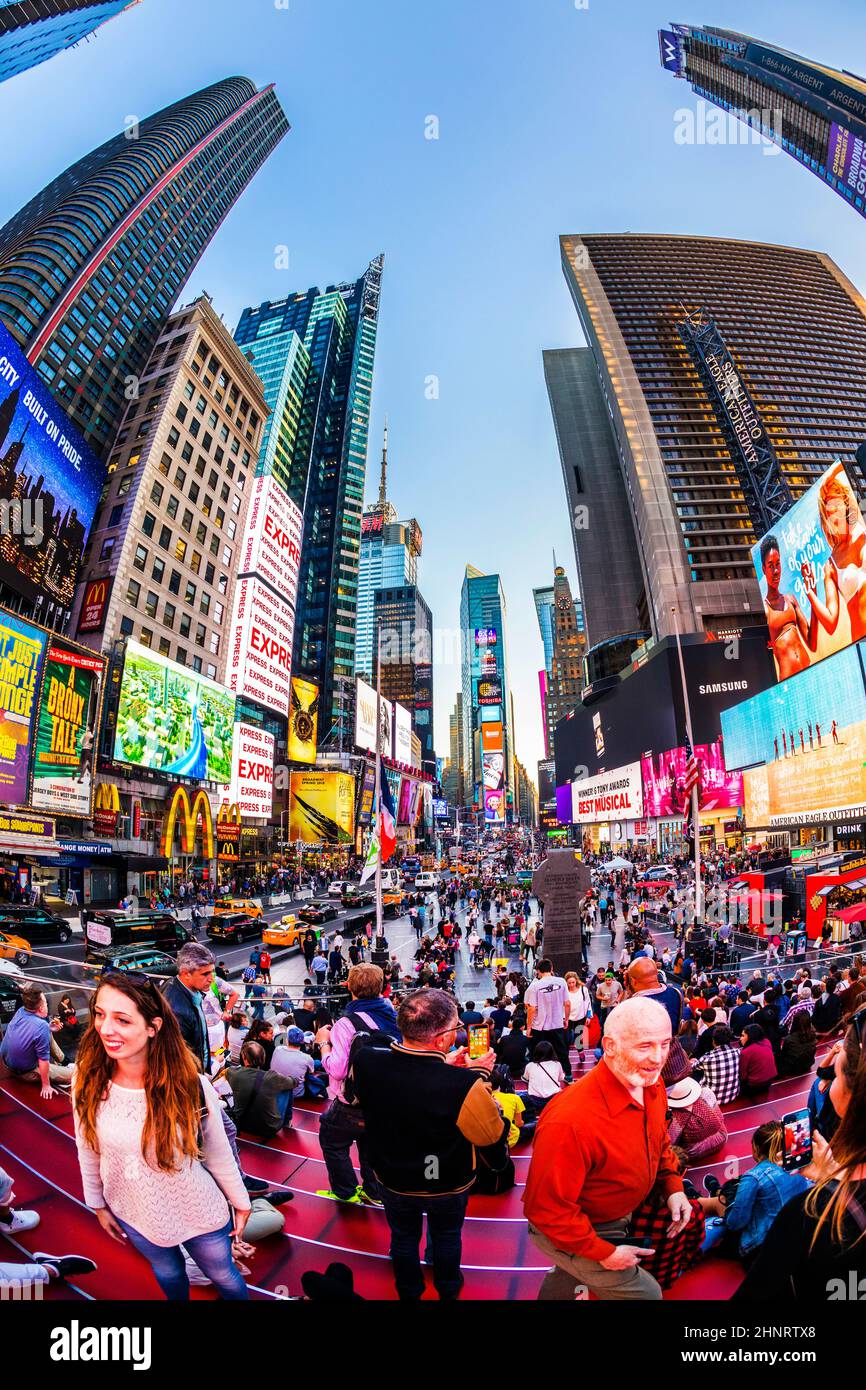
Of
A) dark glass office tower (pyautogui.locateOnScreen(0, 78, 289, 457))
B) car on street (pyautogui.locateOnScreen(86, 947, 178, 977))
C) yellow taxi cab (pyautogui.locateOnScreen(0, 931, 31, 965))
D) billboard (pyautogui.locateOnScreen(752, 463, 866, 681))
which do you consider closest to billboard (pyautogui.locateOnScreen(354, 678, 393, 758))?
dark glass office tower (pyautogui.locateOnScreen(0, 78, 289, 457))

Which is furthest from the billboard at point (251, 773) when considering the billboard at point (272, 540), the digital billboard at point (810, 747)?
the digital billboard at point (810, 747)

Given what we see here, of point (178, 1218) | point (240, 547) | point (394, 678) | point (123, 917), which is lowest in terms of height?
point (123, 917)

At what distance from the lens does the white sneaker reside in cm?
382

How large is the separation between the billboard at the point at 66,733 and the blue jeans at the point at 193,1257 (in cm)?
3188

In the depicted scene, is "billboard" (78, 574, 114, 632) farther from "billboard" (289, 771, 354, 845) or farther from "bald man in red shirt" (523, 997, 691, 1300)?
"bald man in red shirt" (523, 997, 691, 1300)

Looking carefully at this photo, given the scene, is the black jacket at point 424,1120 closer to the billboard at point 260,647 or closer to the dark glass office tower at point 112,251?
the dark glass office tower at point 112,251

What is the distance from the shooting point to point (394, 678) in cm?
19525

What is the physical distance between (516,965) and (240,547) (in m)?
52.7

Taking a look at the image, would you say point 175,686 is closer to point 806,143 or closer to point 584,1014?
point 584,1014

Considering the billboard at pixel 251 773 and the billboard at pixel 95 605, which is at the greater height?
the billboard at pixel 95 605

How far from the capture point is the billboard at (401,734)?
97831mm

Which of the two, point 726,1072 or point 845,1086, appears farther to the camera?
point 726,1072
